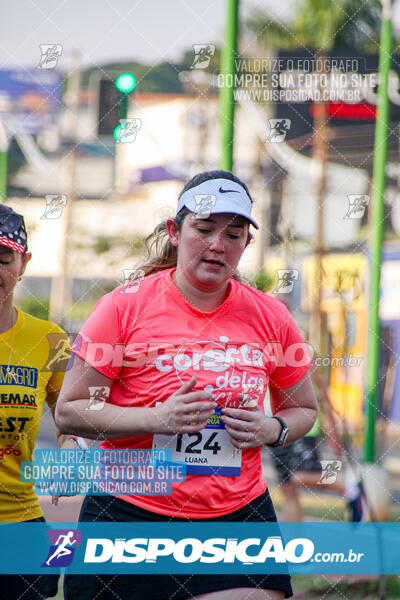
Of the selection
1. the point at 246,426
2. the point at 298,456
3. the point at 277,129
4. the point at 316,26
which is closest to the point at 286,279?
the point at 277,129

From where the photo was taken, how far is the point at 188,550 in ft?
8.70

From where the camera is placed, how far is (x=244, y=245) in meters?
2.49

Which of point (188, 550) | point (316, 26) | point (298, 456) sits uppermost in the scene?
point (316, 26)

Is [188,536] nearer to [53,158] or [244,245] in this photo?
[244,245]

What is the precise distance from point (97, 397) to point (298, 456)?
311 cm

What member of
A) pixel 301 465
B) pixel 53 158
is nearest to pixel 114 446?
pixel 301 465

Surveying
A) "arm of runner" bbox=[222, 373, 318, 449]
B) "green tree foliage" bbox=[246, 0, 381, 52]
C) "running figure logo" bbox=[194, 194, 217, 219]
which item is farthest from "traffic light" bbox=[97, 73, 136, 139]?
"green tree foliage" bbox=[246, 0, 381, 52]

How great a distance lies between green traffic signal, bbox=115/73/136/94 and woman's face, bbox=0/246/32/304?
105cm

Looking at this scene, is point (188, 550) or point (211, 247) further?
point (188, 550)

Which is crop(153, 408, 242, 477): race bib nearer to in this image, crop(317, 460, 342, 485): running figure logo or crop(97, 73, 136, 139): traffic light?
crop(317, 460, 342, 485): running figure logo

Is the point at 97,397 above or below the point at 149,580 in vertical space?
above

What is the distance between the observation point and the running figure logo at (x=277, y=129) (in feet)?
11.7

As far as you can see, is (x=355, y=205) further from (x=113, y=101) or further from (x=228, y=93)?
(x=113, y=101)

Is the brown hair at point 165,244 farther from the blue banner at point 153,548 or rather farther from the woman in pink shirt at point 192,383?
the blue banner at point 153,548
